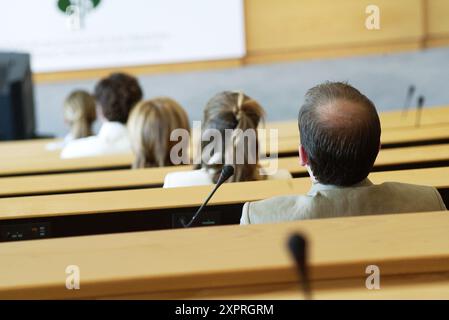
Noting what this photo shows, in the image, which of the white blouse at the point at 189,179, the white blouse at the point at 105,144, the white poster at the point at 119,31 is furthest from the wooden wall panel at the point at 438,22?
the white blouse at the point at 189,179

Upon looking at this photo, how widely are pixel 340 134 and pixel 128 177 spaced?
132 centimetres

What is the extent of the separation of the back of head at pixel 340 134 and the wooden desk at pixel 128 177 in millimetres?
1105

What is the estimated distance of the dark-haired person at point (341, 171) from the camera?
5.57 feet

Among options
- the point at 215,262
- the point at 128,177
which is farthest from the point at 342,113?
the point at 128,177

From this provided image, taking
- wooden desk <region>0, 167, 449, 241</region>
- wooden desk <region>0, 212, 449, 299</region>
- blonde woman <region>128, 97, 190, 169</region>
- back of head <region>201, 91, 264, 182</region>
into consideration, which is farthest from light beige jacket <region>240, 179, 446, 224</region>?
blonde woman <region>128, 97, 190, 169</region>

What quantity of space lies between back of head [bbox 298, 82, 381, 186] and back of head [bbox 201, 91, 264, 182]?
785mm

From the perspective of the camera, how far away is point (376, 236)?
50.6 inches

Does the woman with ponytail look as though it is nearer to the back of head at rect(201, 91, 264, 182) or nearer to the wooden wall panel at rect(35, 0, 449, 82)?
the back of head at rect(201, 91, 264, 182)

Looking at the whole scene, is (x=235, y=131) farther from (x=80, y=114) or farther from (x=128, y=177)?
(x=80, y=114)

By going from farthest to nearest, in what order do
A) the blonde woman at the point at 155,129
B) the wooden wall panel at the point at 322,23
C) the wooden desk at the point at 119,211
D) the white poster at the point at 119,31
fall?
the wooden wall panel at the point at 322,23 < the white poster at the point at 119,31 < the blonde woman at the point at 155,129 < the wooden desk at the point at 119,211

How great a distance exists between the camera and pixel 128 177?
283 centimetres

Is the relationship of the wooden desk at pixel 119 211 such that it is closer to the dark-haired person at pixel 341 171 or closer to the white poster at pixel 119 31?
the dark-haired person at pixel 341 171

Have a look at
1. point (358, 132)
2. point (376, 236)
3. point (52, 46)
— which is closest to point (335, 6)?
point (52, 46)
